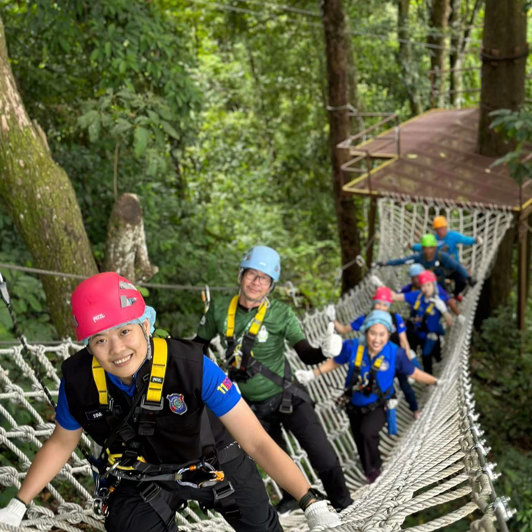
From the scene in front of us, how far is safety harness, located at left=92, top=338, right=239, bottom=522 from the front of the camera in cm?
164

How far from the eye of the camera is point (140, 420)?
5.45 ft

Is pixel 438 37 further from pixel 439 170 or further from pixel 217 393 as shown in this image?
pixel 217 393

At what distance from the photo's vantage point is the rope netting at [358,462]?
1621 mm

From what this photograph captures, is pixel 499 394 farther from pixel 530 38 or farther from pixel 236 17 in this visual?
pixel 530 38

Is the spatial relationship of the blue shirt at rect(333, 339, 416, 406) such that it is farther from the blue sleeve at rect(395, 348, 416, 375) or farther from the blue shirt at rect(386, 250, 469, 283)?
the blue shirt at rect(386, 250, 469, 283)

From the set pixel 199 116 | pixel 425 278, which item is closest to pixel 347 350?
pixel 425 278

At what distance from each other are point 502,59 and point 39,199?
567 centimetres

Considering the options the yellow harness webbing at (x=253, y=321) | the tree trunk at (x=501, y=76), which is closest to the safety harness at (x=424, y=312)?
the yellow harness webbing at (x=253, y=321)

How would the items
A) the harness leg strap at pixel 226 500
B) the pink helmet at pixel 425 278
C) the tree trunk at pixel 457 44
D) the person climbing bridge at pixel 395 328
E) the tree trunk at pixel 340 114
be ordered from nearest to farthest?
the harness leg strap at pixel 226 500, the person climbing bridge at pixel 395 328, the pink helmet at pixel 425 278, the tree trunk at pixel 340 114, the tree trunk at pixel 457 44

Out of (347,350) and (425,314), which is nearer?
(347,350)

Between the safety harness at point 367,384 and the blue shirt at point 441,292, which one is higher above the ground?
the safety harness at point 367,384

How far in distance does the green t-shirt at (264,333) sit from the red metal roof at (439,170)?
3926 mm

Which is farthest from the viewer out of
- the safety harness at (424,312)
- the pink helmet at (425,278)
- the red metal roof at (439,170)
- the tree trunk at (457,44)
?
the tree trunk at (457,44)

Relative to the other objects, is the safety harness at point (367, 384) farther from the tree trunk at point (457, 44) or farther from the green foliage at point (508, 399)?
the tree trunk at point (457, 44)
